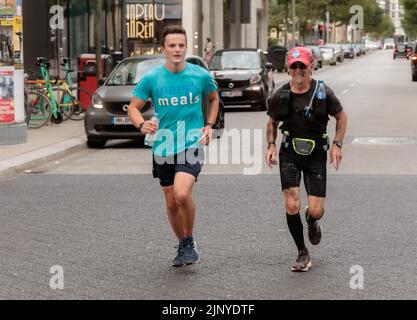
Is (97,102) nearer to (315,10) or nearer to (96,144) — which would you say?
(96,144)

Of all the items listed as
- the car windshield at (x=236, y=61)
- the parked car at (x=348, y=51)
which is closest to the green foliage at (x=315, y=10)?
the parked car at (x=348, y=51)

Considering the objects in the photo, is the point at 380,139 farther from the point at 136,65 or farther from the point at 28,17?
the point at 28,17

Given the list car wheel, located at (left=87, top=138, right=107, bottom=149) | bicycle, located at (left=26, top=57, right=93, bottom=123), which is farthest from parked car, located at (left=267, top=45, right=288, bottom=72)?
car wheel, located at (left=87, top=138, right=107, bottom=149)

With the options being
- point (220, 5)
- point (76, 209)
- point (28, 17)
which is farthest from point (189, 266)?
point (220, 5)

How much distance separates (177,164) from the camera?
731 centimetres

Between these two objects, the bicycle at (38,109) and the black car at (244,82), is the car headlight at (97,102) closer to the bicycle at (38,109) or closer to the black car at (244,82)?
the bicycle at (38,109)

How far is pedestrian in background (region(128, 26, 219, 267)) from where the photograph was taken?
7180 mm

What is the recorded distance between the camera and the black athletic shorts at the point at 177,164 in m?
7.29

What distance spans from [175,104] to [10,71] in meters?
9.63

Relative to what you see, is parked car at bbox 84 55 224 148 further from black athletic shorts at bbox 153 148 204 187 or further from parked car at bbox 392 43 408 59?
parked car at bbox 392 43 408 59

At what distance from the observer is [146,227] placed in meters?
9.17

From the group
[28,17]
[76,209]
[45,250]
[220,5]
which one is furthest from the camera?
[220,5]
